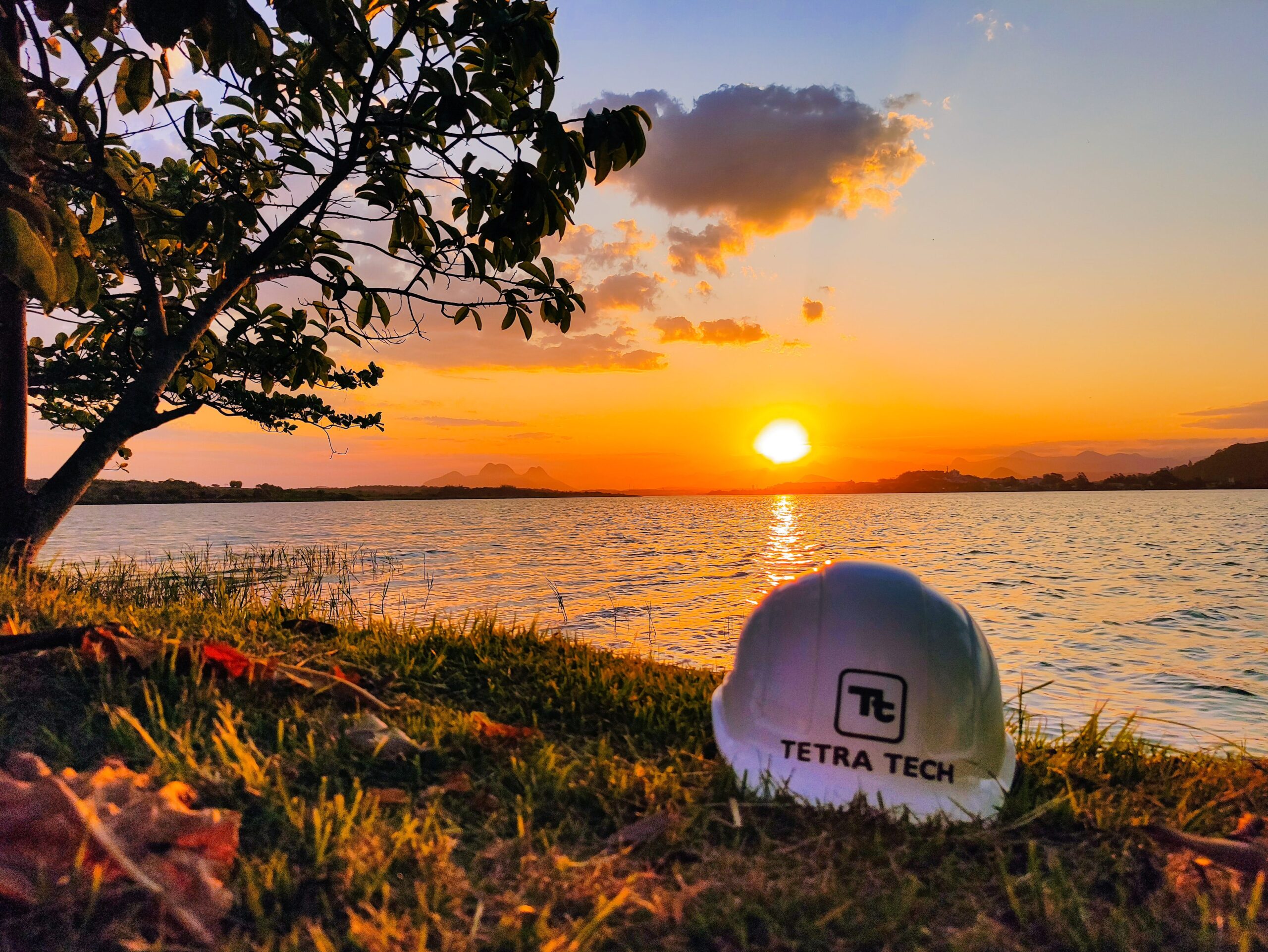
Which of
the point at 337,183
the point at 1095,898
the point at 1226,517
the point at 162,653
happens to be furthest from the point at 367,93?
the point at 1226,517

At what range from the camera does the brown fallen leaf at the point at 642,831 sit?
2701 millimetres

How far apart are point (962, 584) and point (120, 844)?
62.4 feet

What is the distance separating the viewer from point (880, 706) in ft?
10.9

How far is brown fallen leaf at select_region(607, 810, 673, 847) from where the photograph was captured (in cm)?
270

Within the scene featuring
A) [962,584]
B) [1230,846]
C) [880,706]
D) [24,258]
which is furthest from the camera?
[962,584]

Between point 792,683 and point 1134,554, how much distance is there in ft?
97.5

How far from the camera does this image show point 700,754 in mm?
3672

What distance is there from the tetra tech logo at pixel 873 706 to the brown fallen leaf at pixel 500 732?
1.58 m

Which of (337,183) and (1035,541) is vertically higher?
(337,183)

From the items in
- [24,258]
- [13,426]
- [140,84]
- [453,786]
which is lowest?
[453,786]

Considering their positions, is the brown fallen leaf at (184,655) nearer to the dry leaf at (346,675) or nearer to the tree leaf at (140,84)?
the dry leaf at (346,675)

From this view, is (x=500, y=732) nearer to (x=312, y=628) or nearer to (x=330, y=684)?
(x=330, y=684)

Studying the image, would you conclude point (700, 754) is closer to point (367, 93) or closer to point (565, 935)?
point (565, 935)

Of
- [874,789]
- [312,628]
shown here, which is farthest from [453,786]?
[312,628]
